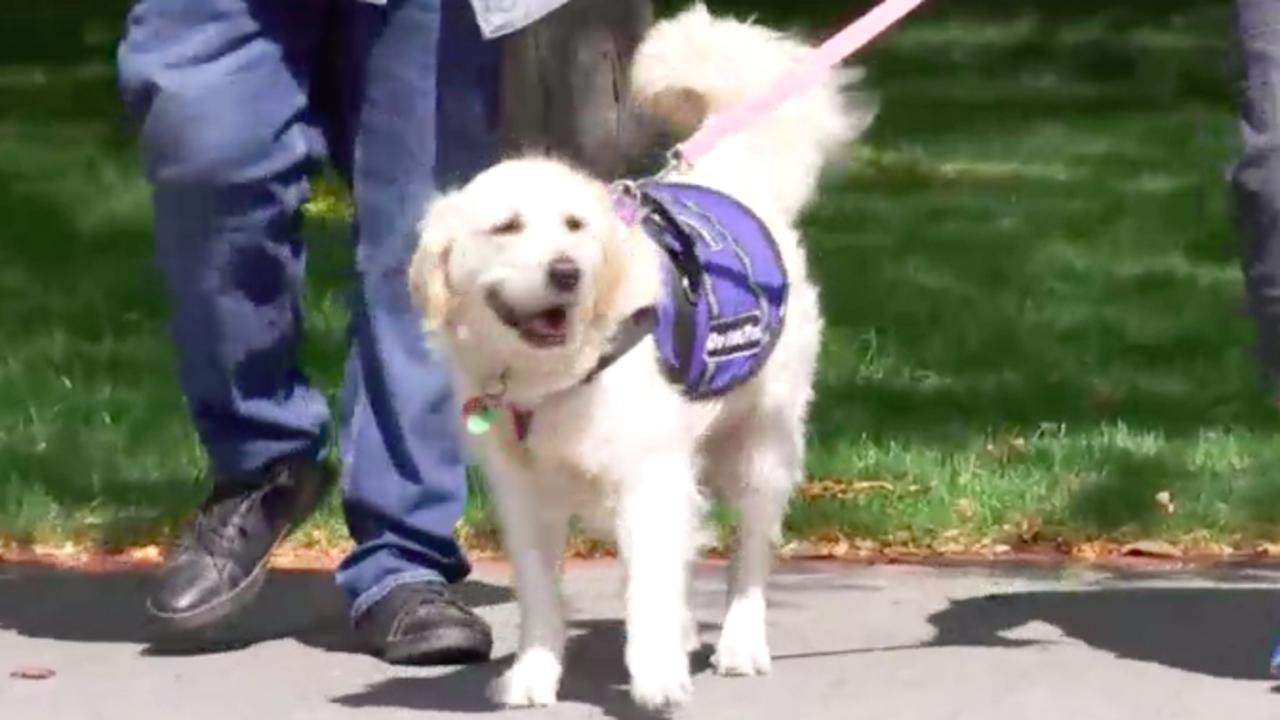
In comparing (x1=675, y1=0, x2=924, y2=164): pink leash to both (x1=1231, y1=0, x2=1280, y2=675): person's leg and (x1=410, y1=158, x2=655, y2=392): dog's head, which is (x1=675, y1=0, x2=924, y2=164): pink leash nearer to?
(x1=410, y1=158, x2=655, y2=392): dog's head

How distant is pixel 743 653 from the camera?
17.2ft

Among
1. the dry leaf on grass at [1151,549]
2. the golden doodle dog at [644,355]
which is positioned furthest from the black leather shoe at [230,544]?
the dry leaf on grass at [1151,549]

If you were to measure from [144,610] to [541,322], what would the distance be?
5.35 ft

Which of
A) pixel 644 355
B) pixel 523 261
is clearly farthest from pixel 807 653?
pixel 523 261

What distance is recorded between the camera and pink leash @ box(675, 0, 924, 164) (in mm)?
5188

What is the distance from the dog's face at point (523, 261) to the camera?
4625mm

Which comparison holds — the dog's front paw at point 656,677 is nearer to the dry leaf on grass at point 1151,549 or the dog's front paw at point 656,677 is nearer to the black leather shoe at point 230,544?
the black leather shoe at point 230,544

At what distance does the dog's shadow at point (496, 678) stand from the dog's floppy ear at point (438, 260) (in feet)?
2.55

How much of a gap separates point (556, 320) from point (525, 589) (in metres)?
0.61

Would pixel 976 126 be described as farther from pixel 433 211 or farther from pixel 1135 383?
pixel 433 211

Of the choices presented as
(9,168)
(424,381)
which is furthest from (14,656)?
(9,168)

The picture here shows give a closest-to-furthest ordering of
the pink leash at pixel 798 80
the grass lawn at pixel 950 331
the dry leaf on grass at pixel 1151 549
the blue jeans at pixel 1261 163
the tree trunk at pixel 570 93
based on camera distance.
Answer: the blue jeans at pixel 1261 163
the pink leash at pixel 798 80
the dry leaf on grass at pixel 1151 549
the tree trunk at pixel 570 93
the grass lawn at pixel 950 331

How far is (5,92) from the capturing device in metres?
16.0

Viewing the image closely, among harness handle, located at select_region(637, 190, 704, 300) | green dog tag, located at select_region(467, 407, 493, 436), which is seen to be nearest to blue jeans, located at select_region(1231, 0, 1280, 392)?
harness handle, located at select_region(637, 190, 704, 300)
